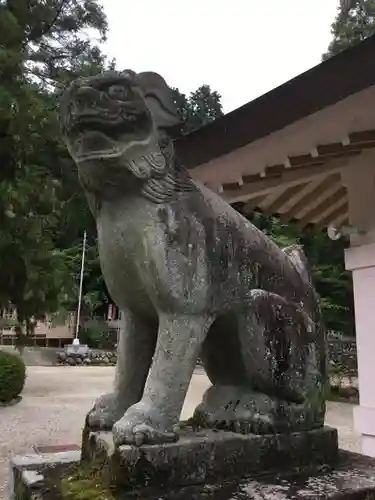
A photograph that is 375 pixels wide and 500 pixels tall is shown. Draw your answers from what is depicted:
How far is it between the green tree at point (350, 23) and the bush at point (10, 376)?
10.8 meters

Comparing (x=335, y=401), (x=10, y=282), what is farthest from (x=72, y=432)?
(x=335, y=401)

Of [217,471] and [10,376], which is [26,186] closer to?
[10,376]

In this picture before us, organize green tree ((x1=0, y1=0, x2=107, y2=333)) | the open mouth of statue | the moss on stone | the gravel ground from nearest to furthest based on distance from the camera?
the moss on stone < the open mouth of statue < the gravel ground < green tree ((x1=0, y1=0, x2=107, y2=333))

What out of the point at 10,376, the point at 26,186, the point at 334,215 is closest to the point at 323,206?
the point at 334,215

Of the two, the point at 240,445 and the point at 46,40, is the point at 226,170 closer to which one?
the point at 240,445

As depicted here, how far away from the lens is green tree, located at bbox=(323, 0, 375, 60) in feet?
49.8

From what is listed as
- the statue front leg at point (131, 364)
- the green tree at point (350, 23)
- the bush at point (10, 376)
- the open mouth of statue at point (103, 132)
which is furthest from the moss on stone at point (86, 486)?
the green tree at point (350, 23)

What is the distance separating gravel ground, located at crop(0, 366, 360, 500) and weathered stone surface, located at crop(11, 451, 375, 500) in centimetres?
336

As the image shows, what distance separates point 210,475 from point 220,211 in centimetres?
83

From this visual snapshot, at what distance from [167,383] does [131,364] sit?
261mm

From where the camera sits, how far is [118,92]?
1663 mm

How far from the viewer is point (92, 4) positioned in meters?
13.9

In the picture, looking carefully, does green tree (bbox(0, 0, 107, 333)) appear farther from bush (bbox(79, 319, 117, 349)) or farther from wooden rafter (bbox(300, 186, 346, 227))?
bush (bbox(79, 319, 117, 349))

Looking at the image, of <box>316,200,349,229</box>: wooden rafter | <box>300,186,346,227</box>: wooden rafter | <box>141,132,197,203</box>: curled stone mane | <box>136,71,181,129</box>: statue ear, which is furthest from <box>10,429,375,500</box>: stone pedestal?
<box>316,200,349,229</box>: wooden rafter
